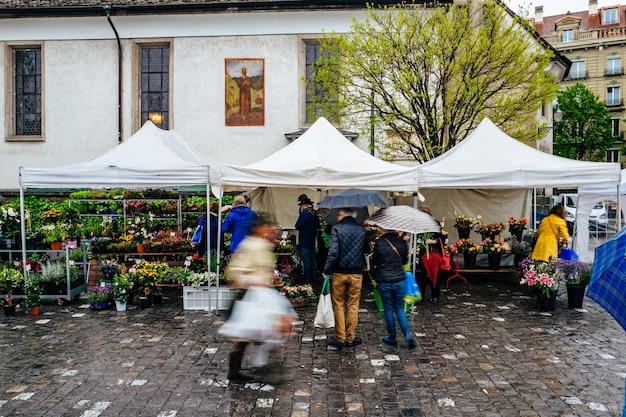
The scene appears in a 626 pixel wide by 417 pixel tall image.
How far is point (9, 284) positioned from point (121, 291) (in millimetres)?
1963

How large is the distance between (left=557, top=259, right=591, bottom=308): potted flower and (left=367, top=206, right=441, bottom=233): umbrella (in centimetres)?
326

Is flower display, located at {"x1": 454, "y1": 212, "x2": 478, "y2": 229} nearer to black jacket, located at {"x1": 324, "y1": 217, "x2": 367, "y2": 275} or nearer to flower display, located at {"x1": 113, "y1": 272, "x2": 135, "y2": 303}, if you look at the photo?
black jacket, located at {"x1": 324, "y1": 217, "x2": 367, "y2": 275}

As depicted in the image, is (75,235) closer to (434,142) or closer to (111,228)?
(111,228)

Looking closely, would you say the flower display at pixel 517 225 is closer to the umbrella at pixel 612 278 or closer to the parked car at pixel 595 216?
the parked car at pixel 595 216

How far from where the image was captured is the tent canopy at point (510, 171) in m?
9.68

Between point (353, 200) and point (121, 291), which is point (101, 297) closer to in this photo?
point (121, 291)

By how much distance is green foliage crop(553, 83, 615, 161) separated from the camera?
47531mm

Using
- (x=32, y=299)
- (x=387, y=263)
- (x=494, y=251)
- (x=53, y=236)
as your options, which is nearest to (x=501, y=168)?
(x=494, y=251)

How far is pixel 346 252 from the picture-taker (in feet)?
23.1

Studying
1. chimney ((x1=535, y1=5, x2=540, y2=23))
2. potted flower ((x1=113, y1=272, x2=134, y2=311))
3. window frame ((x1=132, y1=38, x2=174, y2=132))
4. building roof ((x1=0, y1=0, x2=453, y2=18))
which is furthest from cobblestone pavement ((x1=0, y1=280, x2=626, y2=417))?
chimney ((x1=535, y1=5, x2=540, y2=23))

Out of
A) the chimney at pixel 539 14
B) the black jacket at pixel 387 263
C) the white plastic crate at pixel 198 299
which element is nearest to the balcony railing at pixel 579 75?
the chimney at pixel 539 14

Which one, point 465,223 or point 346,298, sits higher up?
point 465,223

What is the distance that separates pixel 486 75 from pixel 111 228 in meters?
10.3

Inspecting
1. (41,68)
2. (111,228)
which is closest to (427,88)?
(111,228)
